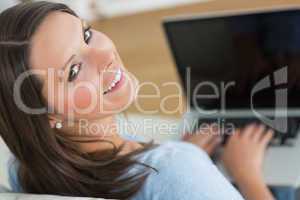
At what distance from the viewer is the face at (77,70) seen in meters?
0.79

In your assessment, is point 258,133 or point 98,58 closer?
point 98,58

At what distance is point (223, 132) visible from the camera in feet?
4.40

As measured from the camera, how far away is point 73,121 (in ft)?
2.92

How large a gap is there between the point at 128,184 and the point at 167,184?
0.07 meters

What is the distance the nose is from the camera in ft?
2.73

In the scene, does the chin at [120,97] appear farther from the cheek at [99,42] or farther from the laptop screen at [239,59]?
the laptop screen at [239,59]

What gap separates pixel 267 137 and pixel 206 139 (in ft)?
0.52

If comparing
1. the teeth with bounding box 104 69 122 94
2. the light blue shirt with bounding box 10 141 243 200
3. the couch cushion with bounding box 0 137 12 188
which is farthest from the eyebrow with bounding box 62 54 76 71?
the couch cushion with bounding box 0 137 12 188

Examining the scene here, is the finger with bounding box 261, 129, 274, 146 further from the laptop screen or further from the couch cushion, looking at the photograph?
the couch cushion

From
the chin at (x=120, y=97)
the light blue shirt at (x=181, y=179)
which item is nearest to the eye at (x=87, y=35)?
the chin at (x=120, y=97)

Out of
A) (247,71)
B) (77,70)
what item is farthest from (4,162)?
(247,71)

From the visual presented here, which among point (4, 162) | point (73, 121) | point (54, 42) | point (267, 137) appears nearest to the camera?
point (54, 42)

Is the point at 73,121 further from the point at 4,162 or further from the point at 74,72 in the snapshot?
the point at 4,162

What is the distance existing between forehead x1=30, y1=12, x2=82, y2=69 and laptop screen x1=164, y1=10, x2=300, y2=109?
55 centimetres
